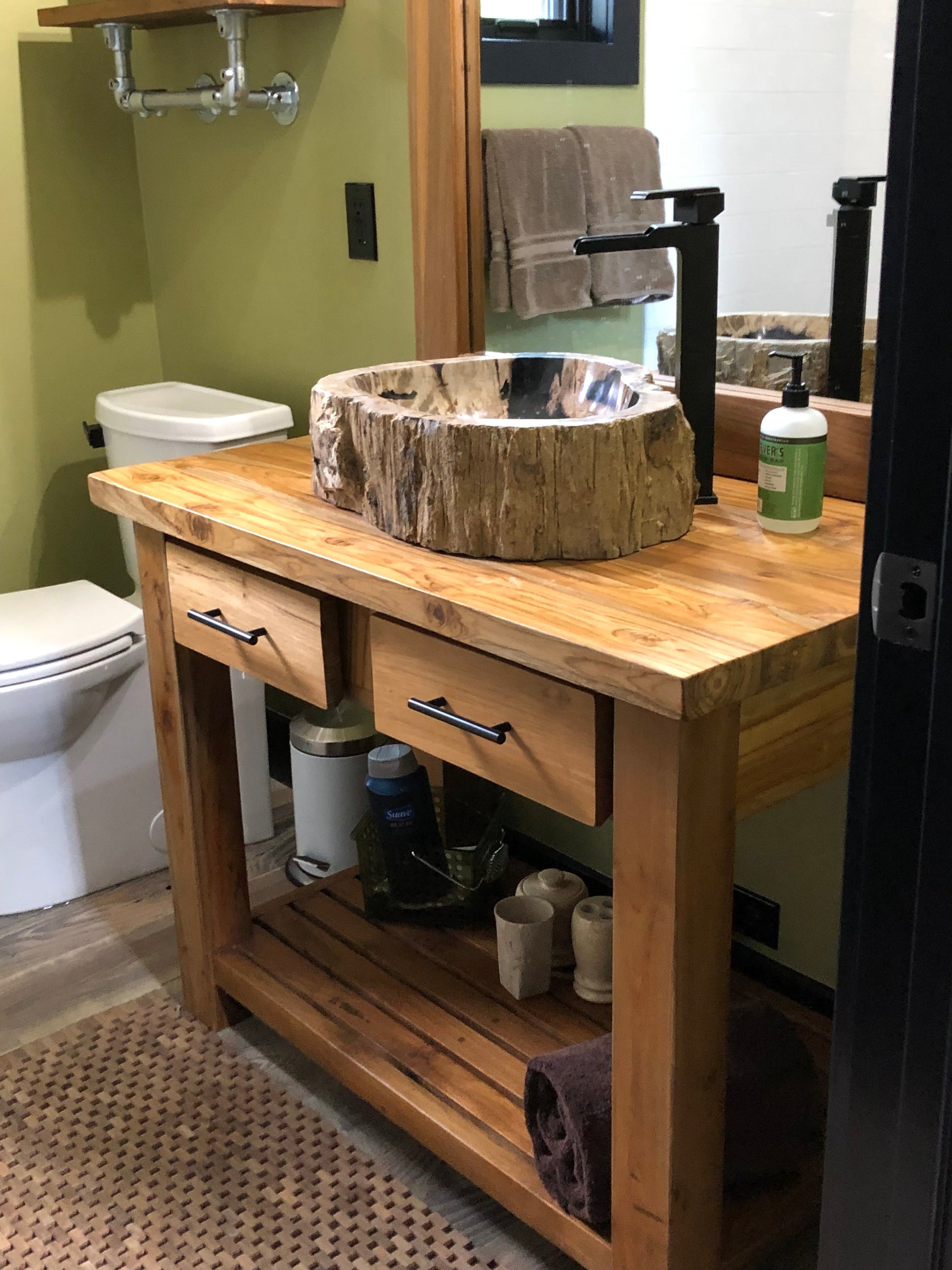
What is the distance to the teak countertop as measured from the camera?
1016 mm

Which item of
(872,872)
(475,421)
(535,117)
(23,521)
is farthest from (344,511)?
(23,521)

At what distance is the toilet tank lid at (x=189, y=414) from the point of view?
2.11 meters

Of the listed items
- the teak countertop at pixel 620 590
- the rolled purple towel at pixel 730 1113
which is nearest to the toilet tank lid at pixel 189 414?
the teak countertop at pixel 620 590

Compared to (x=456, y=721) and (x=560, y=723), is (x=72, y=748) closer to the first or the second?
(x=456, y=721)

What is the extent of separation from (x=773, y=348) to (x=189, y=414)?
1.11 m

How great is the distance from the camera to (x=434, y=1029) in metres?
1.60

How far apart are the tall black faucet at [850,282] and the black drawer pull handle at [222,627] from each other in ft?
2.37

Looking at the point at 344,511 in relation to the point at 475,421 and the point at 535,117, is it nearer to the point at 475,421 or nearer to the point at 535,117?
the point at 475,421

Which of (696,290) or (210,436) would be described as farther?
(210,436)

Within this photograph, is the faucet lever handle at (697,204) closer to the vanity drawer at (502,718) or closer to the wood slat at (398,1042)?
the vanity drawer at (502,718)

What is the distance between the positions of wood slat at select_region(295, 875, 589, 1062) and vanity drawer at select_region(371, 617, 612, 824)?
1.60ft

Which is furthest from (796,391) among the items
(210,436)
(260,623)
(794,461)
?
(210,436)

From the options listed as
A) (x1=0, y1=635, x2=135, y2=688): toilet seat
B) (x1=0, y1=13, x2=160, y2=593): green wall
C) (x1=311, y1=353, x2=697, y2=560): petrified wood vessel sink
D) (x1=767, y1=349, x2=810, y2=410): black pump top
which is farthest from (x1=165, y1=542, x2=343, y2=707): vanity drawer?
(x1=0, y1=13, x2=160, y2=593): green wall

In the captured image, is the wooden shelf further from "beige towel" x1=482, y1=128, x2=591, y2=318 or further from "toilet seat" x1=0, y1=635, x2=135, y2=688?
"toilet seat" x1=0, y1=635, x2=135, y2=688
